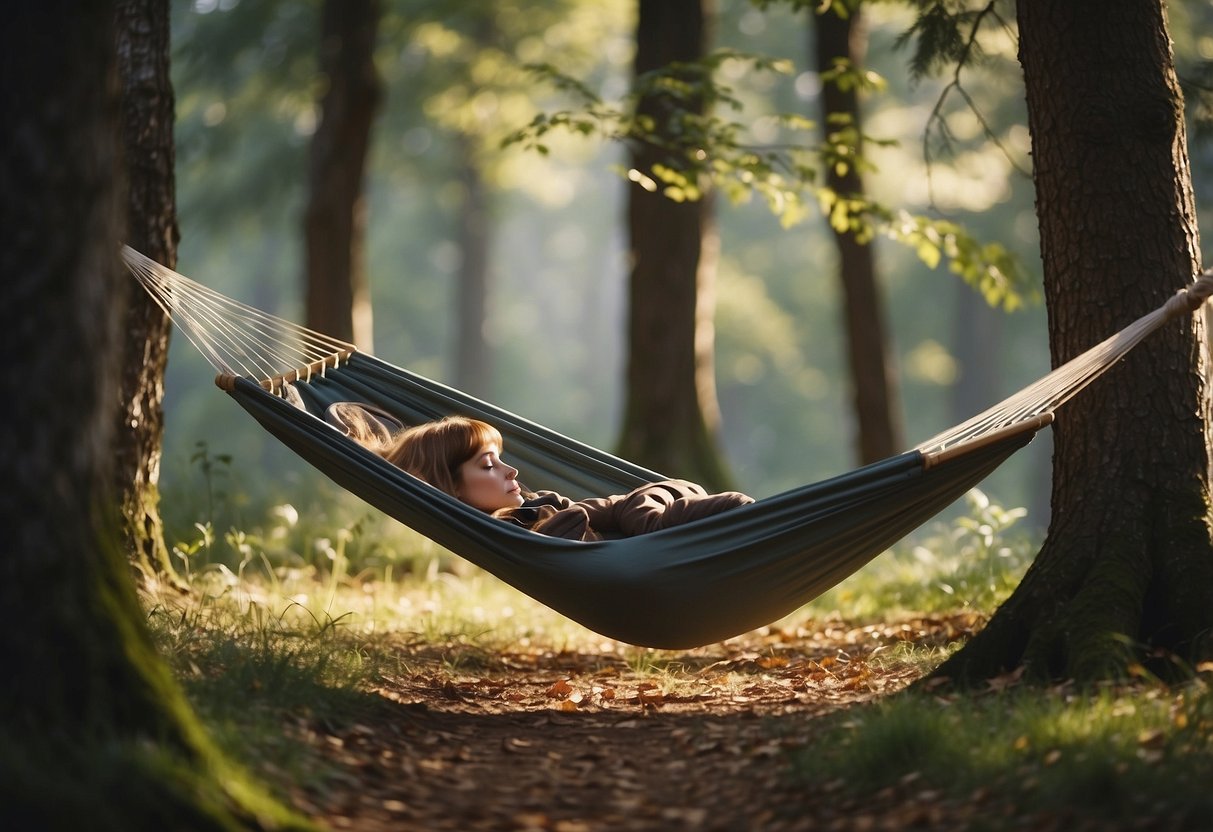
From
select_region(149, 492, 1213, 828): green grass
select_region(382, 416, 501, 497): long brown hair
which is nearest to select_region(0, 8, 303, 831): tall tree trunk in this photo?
select_region(149, 492, 1213, 828): green grass

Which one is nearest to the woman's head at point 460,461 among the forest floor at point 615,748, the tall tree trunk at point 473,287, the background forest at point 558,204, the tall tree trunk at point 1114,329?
the forest floor at point 615,748

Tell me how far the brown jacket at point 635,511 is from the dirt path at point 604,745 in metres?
0.42

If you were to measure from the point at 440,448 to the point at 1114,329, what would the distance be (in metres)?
1.87

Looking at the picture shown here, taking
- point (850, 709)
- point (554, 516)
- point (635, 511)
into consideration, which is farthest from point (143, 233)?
point (850, 709)

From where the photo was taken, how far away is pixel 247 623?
327 cm

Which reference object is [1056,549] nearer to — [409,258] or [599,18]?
[599,18]

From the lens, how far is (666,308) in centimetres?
→ 604

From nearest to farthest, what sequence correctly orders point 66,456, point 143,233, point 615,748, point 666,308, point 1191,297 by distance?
point 66,456
point 615,748
point 1191,297
point 143,233
point 666,308

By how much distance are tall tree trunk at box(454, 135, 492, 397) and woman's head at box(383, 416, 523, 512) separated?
10.7 meters

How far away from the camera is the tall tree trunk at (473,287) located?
1466 centimetres

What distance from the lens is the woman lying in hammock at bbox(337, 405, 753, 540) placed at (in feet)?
11.3

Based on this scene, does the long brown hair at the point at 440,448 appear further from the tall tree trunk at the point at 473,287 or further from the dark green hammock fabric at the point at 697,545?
the tall tree trunk at the point at 473,287

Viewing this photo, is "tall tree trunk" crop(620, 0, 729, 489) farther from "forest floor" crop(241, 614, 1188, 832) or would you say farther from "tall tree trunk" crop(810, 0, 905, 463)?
"forest floor" crop(241, 614, 1188, 832)

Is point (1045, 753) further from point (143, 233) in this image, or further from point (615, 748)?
point (143, 233)
